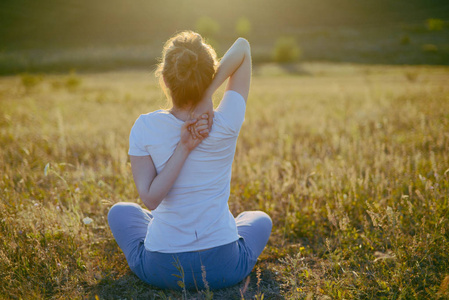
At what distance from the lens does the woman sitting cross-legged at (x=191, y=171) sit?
1984 mm

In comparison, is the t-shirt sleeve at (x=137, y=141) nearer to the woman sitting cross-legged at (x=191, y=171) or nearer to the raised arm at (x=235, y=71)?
the woman sitting cross-legged at (x=191, y=171)

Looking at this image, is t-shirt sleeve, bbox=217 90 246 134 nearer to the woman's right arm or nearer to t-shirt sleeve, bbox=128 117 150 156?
the woman's right arm

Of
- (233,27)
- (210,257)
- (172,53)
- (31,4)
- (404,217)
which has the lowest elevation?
(404,217)

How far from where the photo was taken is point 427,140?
5.53 m

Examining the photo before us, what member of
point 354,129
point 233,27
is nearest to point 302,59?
point 233,27

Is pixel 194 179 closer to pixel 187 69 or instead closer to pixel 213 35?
pixel 187 69

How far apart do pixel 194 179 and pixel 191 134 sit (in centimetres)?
35

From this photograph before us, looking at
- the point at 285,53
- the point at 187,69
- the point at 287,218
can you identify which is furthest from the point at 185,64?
the point at 285,53

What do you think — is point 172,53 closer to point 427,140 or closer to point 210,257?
point 210,257

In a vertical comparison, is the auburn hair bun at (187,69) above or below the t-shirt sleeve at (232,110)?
above

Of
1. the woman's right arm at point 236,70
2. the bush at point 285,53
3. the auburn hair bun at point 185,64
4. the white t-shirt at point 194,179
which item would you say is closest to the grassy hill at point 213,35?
the bush at point 285,53

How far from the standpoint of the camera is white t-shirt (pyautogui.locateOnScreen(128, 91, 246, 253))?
81.0 inches

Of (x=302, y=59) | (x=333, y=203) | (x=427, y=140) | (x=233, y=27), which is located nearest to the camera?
(x=333, y=203)

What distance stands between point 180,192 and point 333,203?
212 centimetres
